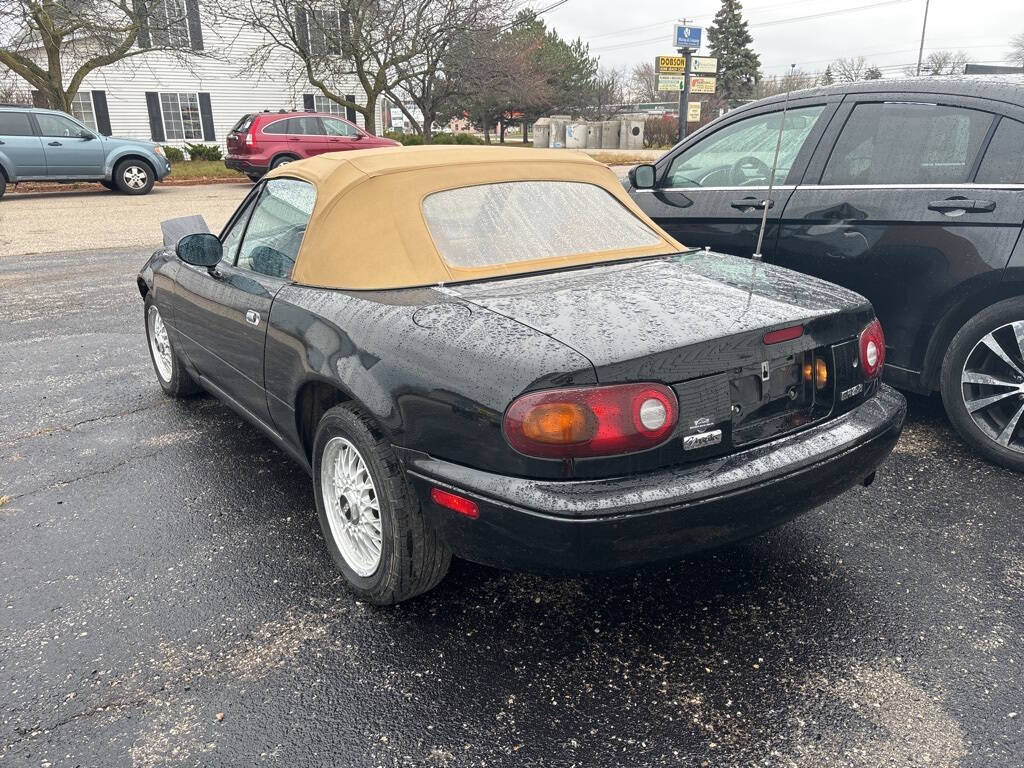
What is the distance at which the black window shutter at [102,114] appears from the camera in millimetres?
28172

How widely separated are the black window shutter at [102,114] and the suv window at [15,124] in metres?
13.9

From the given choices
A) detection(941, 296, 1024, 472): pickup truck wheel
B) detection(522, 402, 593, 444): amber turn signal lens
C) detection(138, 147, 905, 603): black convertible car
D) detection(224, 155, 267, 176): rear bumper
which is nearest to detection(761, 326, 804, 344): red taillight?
detection(138, 147, 905, 603): black convertible car

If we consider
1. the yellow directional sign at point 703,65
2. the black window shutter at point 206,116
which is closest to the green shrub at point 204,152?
the black window shutter at point 206,116

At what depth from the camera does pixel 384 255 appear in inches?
109

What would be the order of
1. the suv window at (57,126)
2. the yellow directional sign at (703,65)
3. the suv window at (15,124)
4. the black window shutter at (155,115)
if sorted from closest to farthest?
1. the suv window at (15,124)
2. the suv window at (57,126)
3. the black window shutter at (155,115)
4. the yellow directional sign at (703,65)

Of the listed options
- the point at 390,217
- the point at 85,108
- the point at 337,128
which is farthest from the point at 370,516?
the point at 85,108

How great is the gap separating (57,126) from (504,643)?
17.6 metres

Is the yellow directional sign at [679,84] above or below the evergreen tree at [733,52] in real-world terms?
below

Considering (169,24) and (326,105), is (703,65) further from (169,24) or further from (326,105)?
(169,24)

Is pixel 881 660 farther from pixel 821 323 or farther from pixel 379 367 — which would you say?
pixel 379 367

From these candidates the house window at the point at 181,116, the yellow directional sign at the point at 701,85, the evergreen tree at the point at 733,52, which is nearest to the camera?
the yellow directional sign at the point at 701,85

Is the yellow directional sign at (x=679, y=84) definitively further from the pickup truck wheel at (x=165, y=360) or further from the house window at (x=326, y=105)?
the pickup truck wheel at (x=165, y=360)

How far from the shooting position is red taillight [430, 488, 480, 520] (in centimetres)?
217

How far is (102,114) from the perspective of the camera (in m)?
28.4
